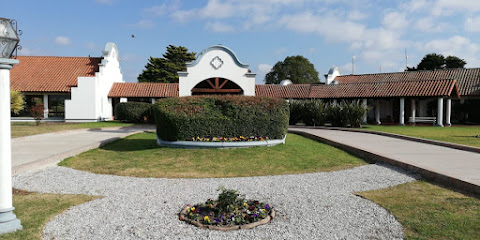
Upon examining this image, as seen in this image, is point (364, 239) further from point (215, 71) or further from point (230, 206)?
point (215, 71)

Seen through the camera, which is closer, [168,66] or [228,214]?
[228,214]

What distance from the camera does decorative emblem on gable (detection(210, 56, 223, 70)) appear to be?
19422 millimetres

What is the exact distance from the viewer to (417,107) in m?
34.1

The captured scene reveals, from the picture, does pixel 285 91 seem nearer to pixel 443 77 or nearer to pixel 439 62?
pixel 443 77

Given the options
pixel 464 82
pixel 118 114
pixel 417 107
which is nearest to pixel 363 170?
pixel 118 114

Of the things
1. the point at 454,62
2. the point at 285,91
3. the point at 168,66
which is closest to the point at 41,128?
the point at 285,91

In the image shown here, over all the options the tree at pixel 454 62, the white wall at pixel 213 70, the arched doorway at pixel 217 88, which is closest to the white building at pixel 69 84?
the arched doorway at pixel 217 88

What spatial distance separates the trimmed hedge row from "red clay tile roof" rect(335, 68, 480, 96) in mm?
15060

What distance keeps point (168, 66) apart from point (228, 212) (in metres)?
49.5

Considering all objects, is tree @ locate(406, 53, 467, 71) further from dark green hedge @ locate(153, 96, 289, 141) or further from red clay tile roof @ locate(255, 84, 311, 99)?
dark green hedge @ locate(153, 96, 289, 141)

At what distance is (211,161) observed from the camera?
9781 millimetres

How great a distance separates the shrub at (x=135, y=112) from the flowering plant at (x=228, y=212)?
938 inches

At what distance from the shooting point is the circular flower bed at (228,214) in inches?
180

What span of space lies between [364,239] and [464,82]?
36.2 metres
